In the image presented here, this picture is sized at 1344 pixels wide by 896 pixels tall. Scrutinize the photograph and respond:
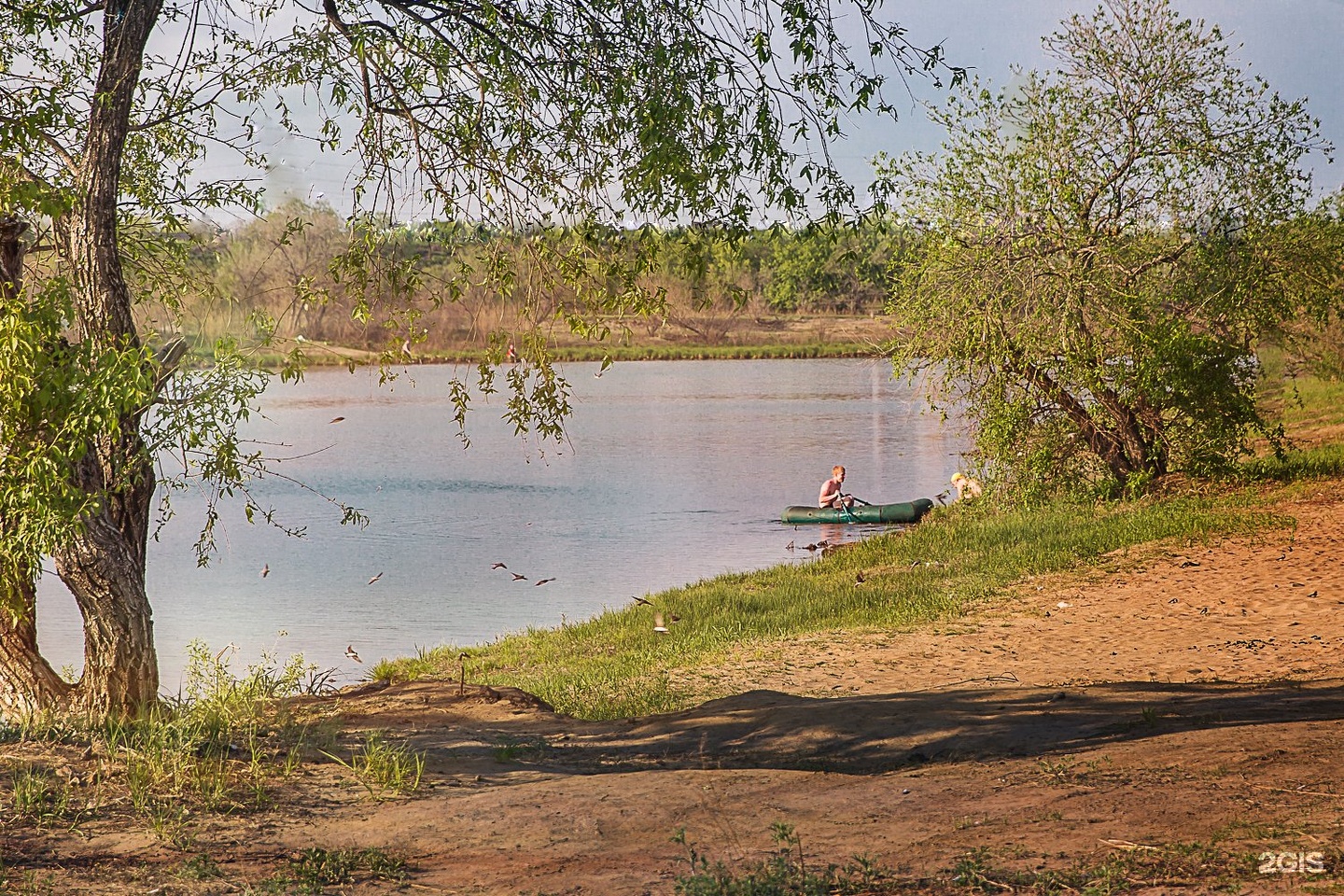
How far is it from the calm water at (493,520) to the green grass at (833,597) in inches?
76.8

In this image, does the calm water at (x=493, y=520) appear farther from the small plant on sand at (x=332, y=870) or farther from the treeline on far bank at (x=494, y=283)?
the small plant on sand at (x=332, y=870)

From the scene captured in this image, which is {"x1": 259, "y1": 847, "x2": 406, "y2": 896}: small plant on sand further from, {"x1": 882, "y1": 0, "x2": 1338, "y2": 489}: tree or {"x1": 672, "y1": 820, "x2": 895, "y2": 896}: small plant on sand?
{"x1": 882, "y1": 0, "x2": 1338, "y2": 489}: tree

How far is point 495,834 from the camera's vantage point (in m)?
5.31

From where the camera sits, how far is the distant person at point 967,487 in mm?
19922

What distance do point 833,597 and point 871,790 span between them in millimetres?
8061

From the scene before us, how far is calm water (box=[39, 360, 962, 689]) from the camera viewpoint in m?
16.8

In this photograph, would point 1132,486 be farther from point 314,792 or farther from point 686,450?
point 686,450

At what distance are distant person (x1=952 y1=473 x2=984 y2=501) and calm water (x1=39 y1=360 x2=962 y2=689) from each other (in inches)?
54.0

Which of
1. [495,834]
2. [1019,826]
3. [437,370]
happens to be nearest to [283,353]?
[495,834]

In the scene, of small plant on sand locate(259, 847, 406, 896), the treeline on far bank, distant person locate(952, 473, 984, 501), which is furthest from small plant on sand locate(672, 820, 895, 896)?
distant person locate(952, 473, 984, 501)

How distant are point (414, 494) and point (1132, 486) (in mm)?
16946

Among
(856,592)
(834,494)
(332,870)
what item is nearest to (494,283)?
(332,870)

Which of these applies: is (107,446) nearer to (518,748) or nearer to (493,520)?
(518,748)

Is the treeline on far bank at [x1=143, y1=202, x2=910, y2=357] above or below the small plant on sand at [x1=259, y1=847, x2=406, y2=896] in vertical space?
above
